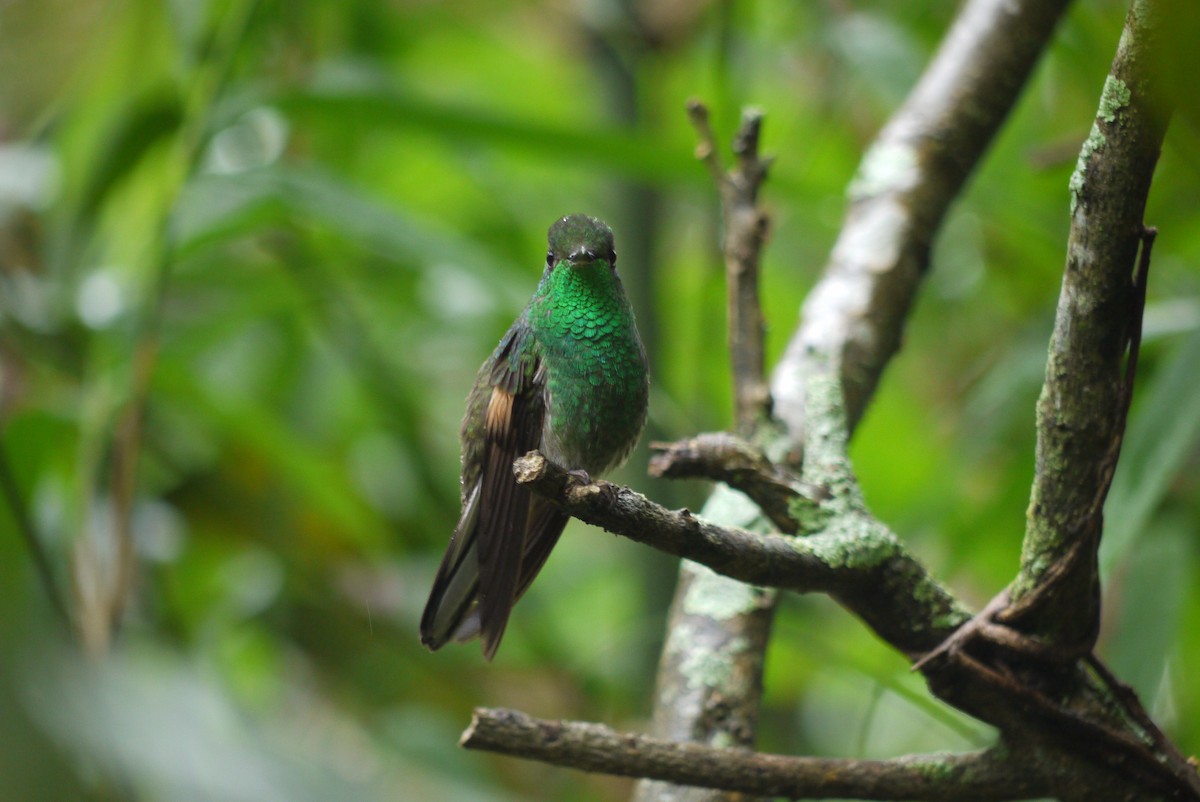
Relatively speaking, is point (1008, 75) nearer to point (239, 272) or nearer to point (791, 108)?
point (239, 272)

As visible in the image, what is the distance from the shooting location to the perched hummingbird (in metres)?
1.09

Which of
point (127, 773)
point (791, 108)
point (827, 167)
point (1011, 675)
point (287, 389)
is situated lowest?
point (127, 773)

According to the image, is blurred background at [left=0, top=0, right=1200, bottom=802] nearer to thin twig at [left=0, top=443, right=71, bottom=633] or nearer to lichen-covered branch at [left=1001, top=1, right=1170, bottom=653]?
thin twig at [left=0, top=443, right=71, bottom=633]

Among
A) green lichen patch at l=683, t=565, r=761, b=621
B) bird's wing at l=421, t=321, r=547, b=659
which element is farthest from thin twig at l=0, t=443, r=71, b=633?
green lichen patch at l=683, t=565, r=761, b=621

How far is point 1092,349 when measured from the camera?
1.00m

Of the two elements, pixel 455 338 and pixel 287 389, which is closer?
pixel 287 389

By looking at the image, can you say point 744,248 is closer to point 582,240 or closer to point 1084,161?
point 582,240

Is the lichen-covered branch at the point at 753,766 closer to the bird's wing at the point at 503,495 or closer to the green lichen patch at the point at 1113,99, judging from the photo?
the bird's wing at the point at 503,495

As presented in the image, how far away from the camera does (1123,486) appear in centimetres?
158

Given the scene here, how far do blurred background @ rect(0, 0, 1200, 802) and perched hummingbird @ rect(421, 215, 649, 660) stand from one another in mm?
334

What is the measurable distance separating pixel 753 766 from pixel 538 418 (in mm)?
414

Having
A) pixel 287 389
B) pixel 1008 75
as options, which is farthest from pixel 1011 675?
pixel 287 389

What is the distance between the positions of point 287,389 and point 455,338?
0.57 m

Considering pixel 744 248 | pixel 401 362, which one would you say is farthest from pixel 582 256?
pixel 401 362
